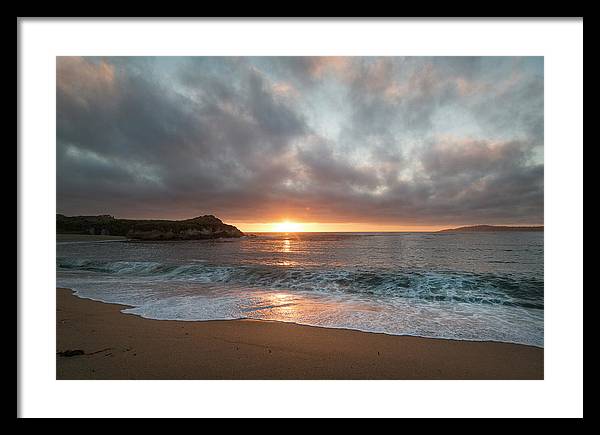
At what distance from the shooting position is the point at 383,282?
6.40 m

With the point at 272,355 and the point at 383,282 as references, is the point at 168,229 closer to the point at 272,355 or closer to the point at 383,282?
the point at 383,282

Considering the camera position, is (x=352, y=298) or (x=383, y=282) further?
(x=383, y=282)

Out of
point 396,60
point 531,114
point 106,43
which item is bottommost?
point 531,114

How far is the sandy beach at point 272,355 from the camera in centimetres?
240

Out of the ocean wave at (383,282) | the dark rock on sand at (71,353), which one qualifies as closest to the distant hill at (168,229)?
the ocean wave at (383,282)

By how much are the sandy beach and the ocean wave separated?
247 centimetres

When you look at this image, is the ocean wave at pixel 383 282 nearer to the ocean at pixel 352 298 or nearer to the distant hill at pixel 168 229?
the ocean at pixel 352 298

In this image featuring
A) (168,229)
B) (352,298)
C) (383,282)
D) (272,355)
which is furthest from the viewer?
(168,229)

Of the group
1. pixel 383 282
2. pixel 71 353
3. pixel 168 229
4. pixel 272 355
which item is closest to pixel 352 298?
pixel 383 282

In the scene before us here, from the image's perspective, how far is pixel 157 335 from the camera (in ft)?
10.2

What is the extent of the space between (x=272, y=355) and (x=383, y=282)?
14.3 feet

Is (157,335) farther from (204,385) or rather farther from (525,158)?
(525,158)
